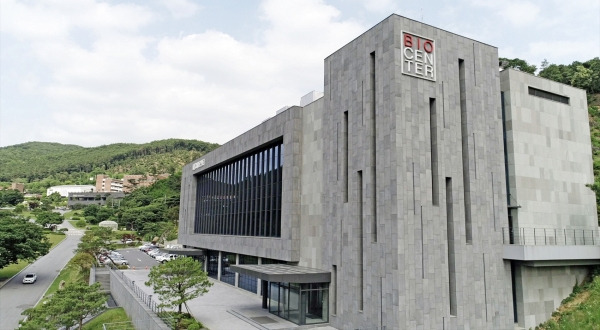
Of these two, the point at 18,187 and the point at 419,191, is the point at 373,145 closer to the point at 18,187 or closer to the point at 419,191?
the point at 419,191

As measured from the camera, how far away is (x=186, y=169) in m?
61.2

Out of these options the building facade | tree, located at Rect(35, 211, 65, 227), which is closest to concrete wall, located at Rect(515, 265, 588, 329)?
the building facade

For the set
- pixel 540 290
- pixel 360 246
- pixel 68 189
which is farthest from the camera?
pixel 68 189

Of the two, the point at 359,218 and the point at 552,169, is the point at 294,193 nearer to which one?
the point at 359,218

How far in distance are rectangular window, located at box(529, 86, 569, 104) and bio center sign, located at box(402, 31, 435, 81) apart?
9624mm

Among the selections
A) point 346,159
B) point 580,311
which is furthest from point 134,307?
point 580,311

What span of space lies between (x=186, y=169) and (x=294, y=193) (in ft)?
113

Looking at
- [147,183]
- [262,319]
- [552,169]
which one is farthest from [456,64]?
[147,183]

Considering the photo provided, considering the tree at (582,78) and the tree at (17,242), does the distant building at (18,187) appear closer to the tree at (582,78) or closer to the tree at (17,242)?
the tree at (17,242)

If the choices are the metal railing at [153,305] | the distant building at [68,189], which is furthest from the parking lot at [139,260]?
the distant building at [68,189]

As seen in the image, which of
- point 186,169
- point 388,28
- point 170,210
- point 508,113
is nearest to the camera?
point 388,28

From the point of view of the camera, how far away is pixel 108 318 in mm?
35188

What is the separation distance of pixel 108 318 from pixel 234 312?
12.9m

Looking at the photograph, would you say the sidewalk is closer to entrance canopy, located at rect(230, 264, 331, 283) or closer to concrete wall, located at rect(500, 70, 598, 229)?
entrance canopy, located at rect(230, 264, 331, 283)
